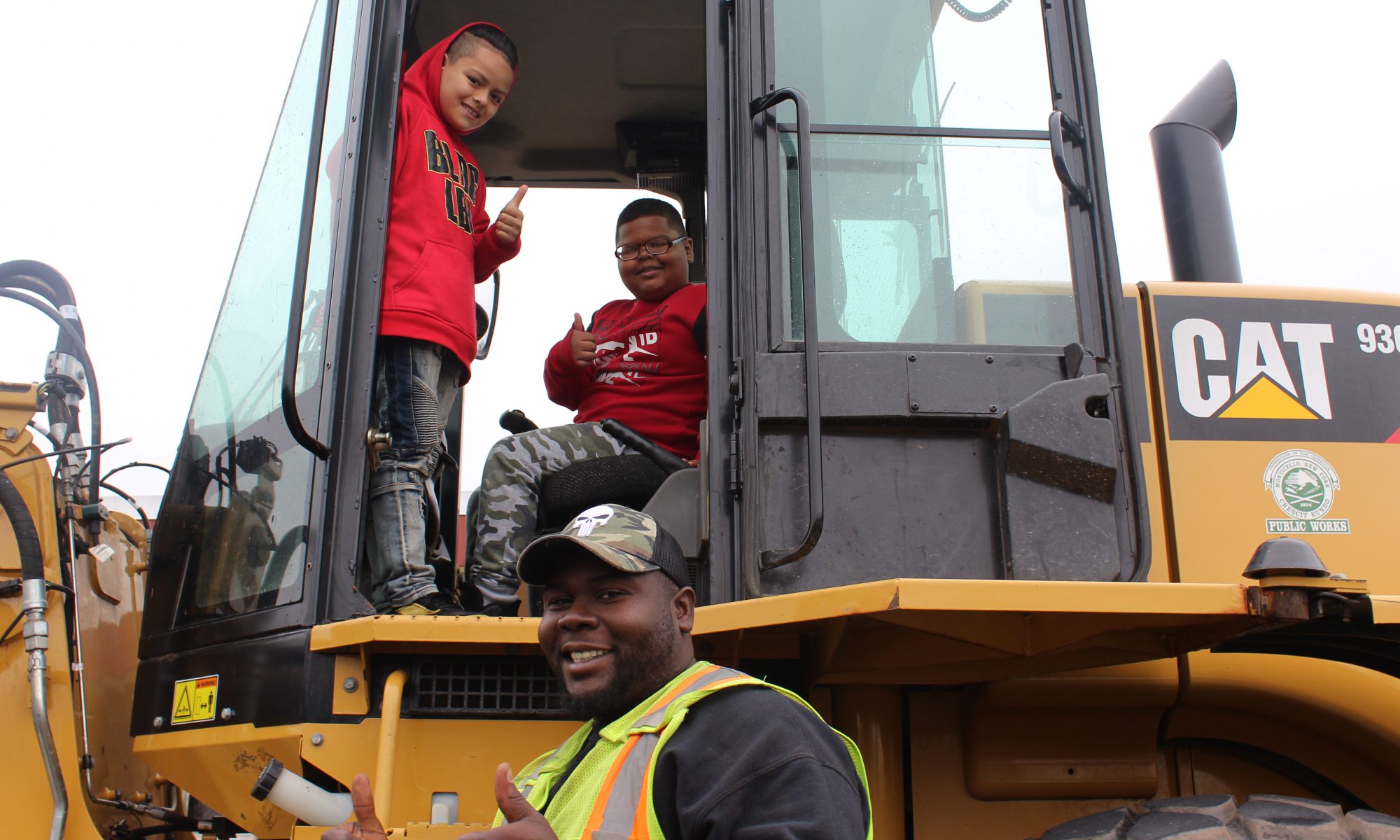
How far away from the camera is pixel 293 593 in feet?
8.02

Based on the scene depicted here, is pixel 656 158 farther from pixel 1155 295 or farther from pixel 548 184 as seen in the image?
pixel 1155 295

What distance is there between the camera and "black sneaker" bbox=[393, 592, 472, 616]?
7.80ft

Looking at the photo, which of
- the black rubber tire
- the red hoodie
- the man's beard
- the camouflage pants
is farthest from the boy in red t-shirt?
the black rubber tire

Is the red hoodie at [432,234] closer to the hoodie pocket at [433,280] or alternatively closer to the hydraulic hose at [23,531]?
the hoodie pocket at [433,280]

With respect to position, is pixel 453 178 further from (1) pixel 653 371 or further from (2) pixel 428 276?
(1) pixel 653 371

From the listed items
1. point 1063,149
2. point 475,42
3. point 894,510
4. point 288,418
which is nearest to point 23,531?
point 288,418

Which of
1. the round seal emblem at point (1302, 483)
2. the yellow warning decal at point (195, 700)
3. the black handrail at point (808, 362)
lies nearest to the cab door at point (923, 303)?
the black handrail at point (808, 362)

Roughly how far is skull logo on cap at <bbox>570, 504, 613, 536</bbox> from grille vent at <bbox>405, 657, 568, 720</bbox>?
2.37 ft

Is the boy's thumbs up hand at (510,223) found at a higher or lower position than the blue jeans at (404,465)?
higher

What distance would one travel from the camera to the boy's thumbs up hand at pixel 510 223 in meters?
2.88

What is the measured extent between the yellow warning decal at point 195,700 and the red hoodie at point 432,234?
867 mm

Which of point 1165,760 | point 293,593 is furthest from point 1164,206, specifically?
point 293,593

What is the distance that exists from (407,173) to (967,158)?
1299 mm

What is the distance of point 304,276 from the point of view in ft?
7.43
